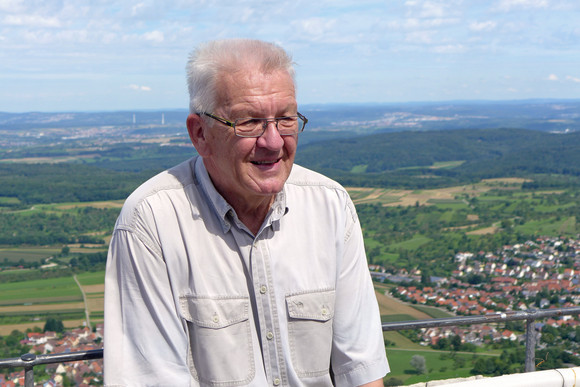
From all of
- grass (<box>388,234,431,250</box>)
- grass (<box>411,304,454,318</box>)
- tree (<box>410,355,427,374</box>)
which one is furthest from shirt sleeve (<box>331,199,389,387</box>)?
grass (<box>388,234,431,250</box>)

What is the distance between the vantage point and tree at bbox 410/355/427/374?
3.41m

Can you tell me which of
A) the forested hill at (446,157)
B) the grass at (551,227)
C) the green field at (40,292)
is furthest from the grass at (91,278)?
the forested hill at (446,157)

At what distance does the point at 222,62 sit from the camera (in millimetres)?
1789

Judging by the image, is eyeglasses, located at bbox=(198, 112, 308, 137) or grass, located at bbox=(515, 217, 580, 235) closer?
eyeglasses, located at bbox=(198, 112, 308, 137)

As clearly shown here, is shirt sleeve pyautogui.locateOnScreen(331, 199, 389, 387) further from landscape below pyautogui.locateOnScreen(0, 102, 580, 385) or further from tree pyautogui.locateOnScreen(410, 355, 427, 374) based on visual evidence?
tree pyautogui.locateOnScreen(410, 355, 427, 374)

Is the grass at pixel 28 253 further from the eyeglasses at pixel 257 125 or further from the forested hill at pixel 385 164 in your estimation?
the eyeglasses at pixel 257 125

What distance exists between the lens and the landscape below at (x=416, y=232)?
433 cm

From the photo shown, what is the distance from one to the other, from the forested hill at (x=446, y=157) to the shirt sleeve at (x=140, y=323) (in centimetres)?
5315

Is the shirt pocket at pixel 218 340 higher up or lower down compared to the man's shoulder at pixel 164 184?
lower down

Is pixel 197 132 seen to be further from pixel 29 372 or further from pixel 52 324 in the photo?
pixel 52 324

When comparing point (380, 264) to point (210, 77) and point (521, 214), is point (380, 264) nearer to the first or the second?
point (521, 214)

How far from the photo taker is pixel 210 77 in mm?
1804

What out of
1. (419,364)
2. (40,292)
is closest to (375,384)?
(419,364)

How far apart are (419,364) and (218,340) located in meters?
2.05
